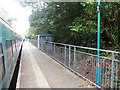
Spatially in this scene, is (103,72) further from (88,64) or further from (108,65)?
(88,64)

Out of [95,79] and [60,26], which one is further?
[60,26]

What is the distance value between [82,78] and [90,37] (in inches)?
154

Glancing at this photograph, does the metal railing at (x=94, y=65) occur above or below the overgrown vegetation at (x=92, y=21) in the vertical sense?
below

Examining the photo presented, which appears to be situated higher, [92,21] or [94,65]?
[92,21]

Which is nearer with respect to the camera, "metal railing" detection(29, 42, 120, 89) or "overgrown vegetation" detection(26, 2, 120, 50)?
"metal railing" detection(29, 42, 120, 89)

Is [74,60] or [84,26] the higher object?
[84,26]

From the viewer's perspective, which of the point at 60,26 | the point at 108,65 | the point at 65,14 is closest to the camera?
the point at 108,65

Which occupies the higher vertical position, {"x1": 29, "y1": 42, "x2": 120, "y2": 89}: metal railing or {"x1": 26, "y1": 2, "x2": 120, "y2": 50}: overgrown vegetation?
{"x1": 26, "y1": 2, "x2": 120, "y2": 50}: overgrown vegetation

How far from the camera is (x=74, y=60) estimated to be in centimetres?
972

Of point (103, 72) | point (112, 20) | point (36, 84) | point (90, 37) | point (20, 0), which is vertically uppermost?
point (20, 0)

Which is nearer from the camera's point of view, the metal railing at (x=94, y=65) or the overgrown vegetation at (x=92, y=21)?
the metal railing at (x=94, y=65)

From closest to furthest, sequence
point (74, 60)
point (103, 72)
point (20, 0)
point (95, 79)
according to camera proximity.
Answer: point (103, 72), point (95, 79), point (74, 60), point (20, 0)

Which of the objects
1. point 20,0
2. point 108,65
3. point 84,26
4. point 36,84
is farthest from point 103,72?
point 20,0

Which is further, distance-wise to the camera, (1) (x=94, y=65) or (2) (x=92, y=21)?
(2) (x=92, y=21)
